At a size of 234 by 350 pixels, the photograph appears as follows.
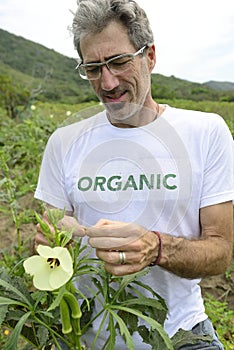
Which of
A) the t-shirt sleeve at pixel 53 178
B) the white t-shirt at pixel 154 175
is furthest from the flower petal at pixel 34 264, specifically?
the t-shirt sleeve at pixel 53 178

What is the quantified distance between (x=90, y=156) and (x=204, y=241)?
0.49 m

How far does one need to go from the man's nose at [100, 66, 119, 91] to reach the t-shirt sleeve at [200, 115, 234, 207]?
354 mm

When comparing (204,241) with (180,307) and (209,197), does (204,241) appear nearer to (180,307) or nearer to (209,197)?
(209,197)

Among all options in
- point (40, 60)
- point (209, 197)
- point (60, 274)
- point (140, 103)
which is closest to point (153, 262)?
point (209, 197)

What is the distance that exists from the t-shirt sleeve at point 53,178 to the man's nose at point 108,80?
23 centimetres

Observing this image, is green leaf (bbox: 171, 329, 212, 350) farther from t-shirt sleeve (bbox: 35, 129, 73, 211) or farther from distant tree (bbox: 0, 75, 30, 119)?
distant tree (bbox: 0, 75, 30, 119)

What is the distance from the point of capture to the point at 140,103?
5.32ft

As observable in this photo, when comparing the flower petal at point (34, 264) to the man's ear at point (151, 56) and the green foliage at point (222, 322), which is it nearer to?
the man's ear at point (151, 56)

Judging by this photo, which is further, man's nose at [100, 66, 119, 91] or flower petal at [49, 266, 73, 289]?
man's nose at [100, 66, 119, 91]

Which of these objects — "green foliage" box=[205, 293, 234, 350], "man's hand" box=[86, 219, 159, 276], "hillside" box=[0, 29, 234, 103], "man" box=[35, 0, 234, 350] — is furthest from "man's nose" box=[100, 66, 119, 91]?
"hillside" box=[0, 29, 234, 103]

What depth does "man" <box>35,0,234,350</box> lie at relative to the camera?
1265 mm

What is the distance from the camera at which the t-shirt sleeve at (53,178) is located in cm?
161

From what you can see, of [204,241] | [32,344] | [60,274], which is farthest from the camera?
[204,241]

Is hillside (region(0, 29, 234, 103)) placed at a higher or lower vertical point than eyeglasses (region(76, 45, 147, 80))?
lower
